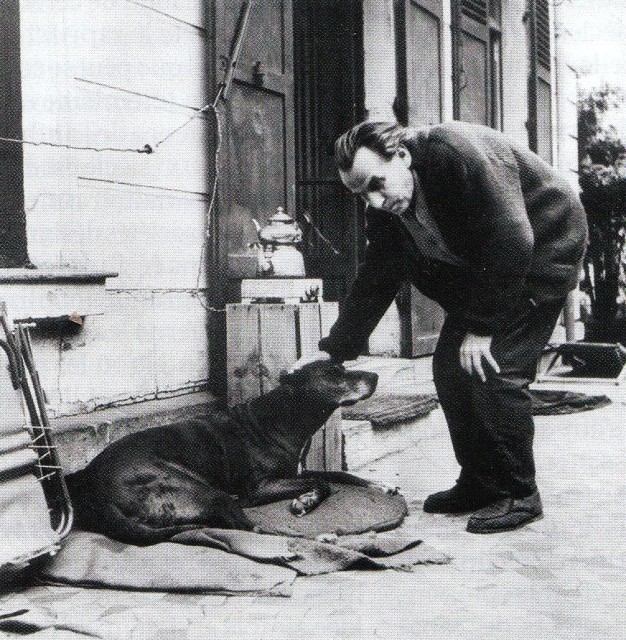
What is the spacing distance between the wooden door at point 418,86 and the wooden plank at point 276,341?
7.55 feet

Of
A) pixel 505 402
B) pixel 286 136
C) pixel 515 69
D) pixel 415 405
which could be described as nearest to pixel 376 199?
pixel 505 402

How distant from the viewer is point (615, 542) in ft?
11.1

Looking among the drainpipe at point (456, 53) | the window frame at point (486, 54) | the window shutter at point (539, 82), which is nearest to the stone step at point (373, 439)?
the drainpipe at point (456, 53)

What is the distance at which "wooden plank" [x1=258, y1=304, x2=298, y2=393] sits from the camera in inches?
173

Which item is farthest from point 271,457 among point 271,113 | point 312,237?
point 312,237

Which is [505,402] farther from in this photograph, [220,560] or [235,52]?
[235,52]

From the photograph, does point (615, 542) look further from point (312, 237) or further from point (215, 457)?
point (312, 237)

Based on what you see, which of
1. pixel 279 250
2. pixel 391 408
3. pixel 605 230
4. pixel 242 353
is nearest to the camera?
pixel 242 353

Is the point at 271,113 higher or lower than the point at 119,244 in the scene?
higher

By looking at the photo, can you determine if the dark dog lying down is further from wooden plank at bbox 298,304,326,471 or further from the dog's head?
wooden plank at bbox 298,304,326,471

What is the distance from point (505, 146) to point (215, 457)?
160cm

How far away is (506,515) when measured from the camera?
3574 mm

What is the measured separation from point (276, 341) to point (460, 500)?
114cm

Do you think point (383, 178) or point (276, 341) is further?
point (276, 341)
